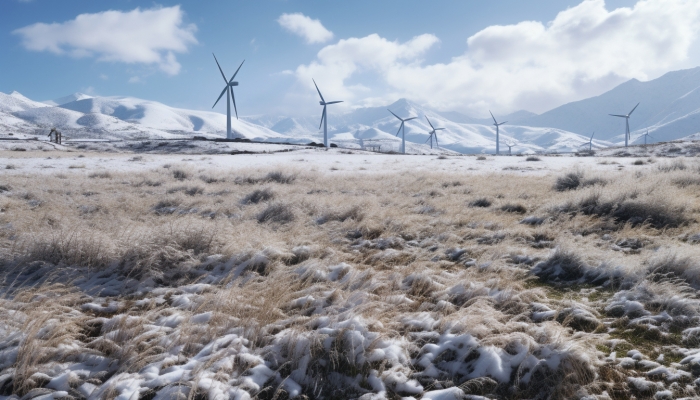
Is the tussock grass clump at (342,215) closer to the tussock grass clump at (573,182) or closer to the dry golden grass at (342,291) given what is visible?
the dry golden grass at (342,291)

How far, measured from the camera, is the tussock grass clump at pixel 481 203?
12367 mm

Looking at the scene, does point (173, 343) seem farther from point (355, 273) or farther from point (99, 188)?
point (99, 188)

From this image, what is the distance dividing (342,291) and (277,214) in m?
5.57

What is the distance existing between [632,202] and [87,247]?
37.8 ft

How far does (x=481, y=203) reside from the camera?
12.5 metres

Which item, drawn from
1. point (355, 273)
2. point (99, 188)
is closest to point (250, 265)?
point (355, 273)

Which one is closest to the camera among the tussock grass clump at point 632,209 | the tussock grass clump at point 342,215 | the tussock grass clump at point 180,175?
the tussock grass clump at point 632,209

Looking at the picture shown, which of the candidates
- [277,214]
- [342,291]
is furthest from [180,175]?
[342,291]

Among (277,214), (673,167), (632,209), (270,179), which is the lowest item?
(277,214)

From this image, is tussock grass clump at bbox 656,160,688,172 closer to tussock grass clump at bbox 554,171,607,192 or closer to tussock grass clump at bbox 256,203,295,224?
tussock grass clump at bbox 554,171,607,192

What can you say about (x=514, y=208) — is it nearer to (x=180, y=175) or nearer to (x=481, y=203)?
(x=481, y=203)

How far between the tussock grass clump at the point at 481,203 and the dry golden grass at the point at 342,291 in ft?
7.93

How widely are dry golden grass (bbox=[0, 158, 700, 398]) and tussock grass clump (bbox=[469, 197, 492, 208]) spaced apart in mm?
2416

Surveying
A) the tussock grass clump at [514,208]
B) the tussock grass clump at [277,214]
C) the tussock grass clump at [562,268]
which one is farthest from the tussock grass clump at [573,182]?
the tussock grass clump at [277,214]
